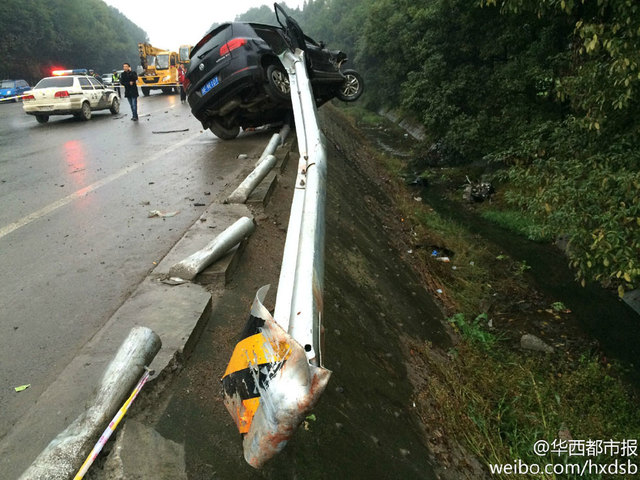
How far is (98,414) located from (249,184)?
3.88 meters

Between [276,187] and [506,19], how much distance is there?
10.8 m

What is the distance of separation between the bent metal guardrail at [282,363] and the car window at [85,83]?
16885 millimetres

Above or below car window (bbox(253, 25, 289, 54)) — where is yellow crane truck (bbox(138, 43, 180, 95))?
below

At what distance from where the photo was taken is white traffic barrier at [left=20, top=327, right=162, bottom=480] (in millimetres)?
1873

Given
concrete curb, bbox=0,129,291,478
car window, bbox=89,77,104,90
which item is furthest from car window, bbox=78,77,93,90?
concrete curb, bbox=0,129,291,478

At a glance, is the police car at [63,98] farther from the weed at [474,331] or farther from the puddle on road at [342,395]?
the weed at [474,331]

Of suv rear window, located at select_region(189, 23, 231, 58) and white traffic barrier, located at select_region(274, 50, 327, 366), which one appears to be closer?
white traffic barrier, located at select_region(274, 50, 327, 366)

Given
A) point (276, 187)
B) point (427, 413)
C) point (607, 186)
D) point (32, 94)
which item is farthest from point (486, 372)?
point (32, 94)

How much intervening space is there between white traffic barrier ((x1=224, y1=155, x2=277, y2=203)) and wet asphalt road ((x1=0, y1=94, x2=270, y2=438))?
1.86 feet

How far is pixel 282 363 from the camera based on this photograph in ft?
4.52

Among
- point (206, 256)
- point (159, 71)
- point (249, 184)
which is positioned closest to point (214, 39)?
point (249, 184)

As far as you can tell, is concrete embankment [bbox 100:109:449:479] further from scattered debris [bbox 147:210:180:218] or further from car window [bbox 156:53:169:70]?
car window [bbox 156:53:169:70]

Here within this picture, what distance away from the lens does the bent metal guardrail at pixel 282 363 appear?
1348mm

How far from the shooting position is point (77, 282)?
4113 mm
